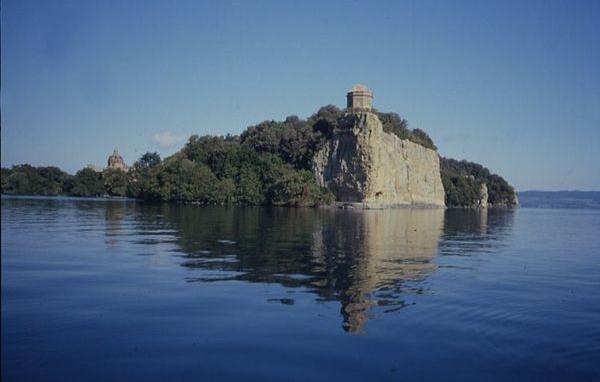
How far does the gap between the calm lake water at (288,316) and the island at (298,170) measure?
77.5 m

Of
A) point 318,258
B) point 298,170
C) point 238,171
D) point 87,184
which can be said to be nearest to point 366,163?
point 298,170

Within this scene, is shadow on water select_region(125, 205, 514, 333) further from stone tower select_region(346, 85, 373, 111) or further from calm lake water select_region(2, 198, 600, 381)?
stone tower select_region(346, 85, 373, 111)

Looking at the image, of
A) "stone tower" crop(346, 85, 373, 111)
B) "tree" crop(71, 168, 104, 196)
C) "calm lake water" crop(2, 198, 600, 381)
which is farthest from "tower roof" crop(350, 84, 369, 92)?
"calm lake water" crop(2, 198, 600, 381)

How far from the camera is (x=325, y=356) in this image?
1041cm

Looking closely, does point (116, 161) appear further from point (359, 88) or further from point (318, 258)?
point (318, 258)

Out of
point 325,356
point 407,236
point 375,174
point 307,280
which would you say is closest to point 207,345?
point 325,356

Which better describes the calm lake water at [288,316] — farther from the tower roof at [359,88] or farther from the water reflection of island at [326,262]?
the tower roof at [359,88]

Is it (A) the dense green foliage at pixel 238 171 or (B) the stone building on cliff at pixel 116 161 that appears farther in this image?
(B) the stone building on cliff at pixel 116 161

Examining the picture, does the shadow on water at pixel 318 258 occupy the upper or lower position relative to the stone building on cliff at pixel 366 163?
lower

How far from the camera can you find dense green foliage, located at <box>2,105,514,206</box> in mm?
103013

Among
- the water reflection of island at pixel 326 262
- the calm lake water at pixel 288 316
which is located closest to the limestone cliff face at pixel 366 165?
the water reflection of island at pixel 326 262

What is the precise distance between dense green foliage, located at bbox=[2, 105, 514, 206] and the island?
195 mm

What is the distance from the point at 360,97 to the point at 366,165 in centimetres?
2631

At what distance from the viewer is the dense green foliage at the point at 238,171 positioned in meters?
103
